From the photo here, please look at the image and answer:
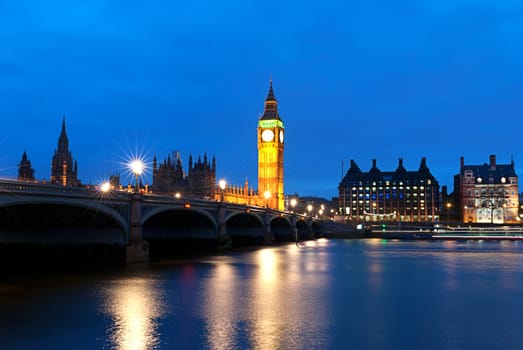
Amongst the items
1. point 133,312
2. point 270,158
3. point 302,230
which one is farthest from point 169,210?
point 270,158

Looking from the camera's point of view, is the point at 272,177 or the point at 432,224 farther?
the point at 272,177

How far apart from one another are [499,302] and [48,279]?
31638 mm

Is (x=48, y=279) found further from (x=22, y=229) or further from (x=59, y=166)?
(x=59, y=166)

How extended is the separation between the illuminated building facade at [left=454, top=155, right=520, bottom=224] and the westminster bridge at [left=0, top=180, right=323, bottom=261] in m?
119

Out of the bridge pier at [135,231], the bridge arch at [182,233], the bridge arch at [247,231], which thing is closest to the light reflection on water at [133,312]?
the bridge pier at [135,231]

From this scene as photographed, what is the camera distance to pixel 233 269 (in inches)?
2064

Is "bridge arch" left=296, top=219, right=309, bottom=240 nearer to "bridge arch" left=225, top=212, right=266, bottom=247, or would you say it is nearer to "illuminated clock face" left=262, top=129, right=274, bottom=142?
"bridge arch" left=225, top=212, right=266, bottom=247

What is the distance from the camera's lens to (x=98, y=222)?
57688 millimetres

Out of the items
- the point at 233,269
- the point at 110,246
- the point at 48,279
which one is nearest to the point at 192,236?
the point at 110,246

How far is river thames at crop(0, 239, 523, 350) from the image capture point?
2248 centimetres

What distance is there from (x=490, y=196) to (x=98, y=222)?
14775 cm

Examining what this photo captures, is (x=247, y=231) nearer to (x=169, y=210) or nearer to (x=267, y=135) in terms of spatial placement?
(x=169, y=210)

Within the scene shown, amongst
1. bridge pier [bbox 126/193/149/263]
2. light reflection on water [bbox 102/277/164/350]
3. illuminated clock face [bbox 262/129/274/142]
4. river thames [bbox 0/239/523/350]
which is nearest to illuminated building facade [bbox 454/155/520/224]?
illuminated clock face [bbox 262/129/274/142]

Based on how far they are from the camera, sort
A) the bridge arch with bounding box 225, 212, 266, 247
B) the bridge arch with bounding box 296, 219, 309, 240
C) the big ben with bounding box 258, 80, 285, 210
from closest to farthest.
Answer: the bridge arch with bounding box 225, 212, 266, 247 → the bridge arch with bounding box 296, 219, 309, 240 → the big ben with bounding box 258, 80, 285, 210
